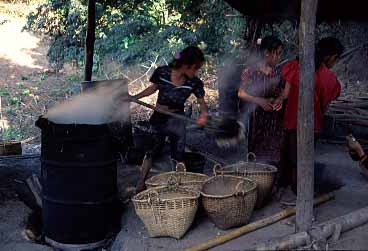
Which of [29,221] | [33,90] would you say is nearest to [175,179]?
[29,221]

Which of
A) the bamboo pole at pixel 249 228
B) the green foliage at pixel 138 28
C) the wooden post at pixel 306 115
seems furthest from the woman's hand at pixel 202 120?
the green foliage at pixel 138 28

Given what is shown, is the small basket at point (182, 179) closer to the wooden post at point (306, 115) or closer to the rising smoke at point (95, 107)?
the rising smoke at point (95, 107)

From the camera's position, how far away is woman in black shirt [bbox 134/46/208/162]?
5.86 meters

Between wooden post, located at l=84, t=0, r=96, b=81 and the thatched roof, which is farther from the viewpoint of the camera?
wooden post, located at l=84, t=0, r=96, b=81

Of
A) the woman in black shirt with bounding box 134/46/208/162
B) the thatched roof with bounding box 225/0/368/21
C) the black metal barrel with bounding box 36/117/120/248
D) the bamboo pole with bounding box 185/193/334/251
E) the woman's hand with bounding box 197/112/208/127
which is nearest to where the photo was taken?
the bamboo pole with bounding box 185/193/334/251

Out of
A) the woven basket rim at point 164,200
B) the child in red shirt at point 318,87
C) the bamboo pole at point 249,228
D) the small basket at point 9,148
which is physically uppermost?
the child in red shirt at point 318,87

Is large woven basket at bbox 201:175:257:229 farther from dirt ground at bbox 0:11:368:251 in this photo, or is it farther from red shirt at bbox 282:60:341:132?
red shirt at bbox 282:60:341:132

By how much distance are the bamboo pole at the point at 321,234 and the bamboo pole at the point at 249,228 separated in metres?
0.63

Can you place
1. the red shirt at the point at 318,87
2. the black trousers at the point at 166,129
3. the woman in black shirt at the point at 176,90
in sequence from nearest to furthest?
1. the red shirt at the point at 318,87
2. the woman in black shirt at the point at 176,90
3. the black trousers at the point at 166,129

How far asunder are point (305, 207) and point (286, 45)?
6146mm

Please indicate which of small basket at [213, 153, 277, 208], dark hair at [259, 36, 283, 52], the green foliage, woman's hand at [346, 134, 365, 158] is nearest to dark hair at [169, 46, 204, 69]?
dark hair at [259, 36, 283, 52]

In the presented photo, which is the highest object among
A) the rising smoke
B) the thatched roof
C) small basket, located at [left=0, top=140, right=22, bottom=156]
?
the thatched roof

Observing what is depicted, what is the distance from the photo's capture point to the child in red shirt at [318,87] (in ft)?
16.9

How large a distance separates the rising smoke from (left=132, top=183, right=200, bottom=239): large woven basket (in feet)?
3.87
